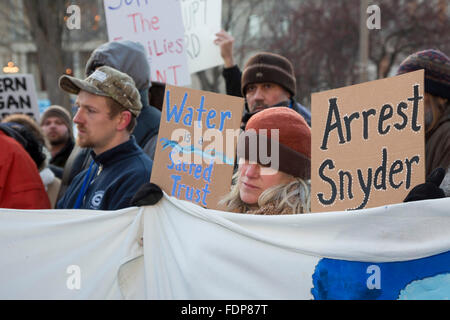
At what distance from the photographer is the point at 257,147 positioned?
9.25 feet

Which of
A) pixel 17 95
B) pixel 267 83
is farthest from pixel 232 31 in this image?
pixel 267 83

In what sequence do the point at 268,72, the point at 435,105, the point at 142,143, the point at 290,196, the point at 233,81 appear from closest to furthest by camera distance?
the point at 290,196, the point at 435,105, the point at 142,143, the point at 268,72, the point at 233,81

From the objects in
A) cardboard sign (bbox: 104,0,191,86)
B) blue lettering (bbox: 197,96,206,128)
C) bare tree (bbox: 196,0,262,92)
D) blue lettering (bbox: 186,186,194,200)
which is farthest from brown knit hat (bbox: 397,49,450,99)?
bare tree (bbox: 196,0,262,92)

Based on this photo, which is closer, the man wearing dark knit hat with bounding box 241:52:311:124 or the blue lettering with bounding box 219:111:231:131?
the blue lettering with bounding box 219:111:231:131

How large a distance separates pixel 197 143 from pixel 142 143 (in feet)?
4.14

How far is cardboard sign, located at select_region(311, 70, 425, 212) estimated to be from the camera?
8.07 feet

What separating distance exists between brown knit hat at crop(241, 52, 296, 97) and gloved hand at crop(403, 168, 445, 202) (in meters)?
2.02

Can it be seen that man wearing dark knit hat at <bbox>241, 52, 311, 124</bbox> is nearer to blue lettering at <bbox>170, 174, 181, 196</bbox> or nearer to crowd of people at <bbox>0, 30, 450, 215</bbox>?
crowd of people at <bbox>0, 30, 450, 215</bbox>

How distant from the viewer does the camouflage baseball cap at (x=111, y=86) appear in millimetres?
3441

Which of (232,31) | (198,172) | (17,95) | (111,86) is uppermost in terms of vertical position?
(232,31)

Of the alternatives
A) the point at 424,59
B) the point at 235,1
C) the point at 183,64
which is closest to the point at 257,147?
the point at 424,59

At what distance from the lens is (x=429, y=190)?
2344mm

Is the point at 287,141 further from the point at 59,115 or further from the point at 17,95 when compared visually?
the point at 59,115

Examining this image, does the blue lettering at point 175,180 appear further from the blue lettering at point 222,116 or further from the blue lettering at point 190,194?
the blue lettering at point 222,116
